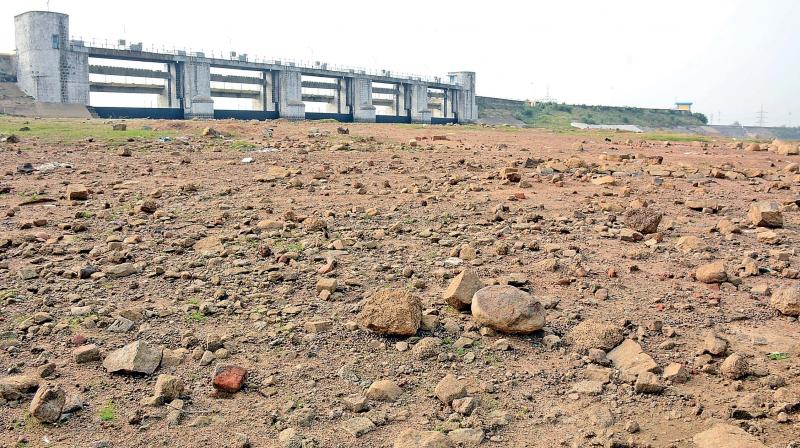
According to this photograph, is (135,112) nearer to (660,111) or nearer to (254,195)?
(254,195)

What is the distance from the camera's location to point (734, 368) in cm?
395

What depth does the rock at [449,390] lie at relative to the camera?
3.68m

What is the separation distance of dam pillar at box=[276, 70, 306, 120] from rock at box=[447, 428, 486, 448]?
5649cm

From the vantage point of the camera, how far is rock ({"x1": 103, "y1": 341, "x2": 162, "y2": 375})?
3.93 meters

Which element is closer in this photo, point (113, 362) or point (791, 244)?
point (113, 362)

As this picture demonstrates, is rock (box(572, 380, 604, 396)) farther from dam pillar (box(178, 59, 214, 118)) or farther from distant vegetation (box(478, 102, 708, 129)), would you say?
distant vegetation (box(478, 102, 708, 129))

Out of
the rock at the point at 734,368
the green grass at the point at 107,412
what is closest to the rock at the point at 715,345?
the rock at the point at 734,368

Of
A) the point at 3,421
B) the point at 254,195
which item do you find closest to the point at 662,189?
the point at 254,195

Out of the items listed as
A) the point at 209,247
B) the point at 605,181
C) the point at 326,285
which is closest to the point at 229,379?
the point at 326,285

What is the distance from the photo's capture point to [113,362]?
4004mm

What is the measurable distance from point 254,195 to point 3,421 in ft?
19.8

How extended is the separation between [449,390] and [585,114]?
300 feet

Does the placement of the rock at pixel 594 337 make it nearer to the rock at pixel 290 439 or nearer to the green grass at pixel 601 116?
the rock at pixel 290 439

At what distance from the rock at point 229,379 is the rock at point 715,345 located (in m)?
2.91
